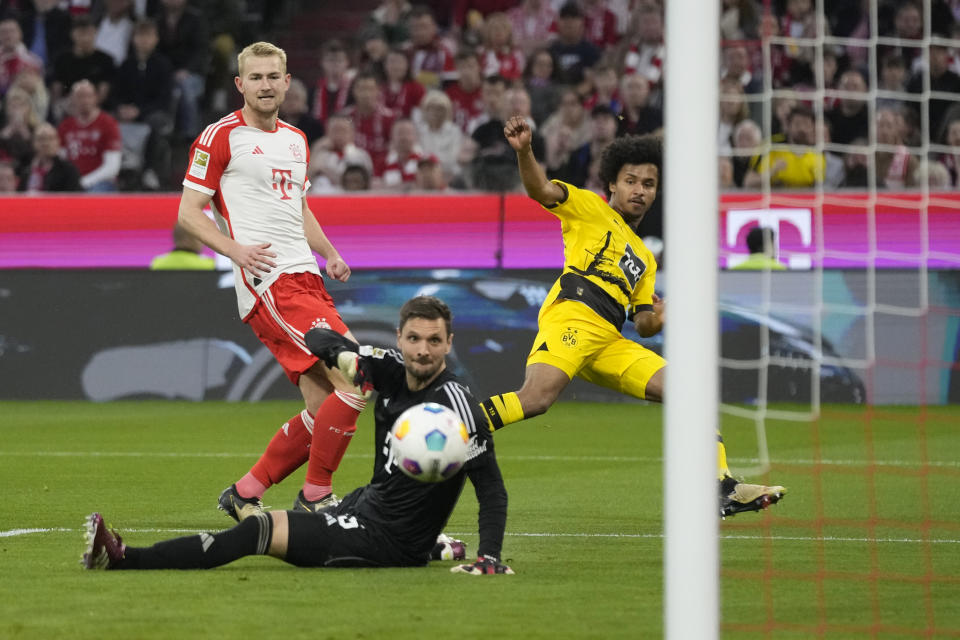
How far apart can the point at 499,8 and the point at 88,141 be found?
16.6 feet

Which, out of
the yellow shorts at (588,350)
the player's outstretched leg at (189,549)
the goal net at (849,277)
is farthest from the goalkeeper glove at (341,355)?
the goal net at (849,277)

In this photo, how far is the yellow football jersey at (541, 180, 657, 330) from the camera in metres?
7.05

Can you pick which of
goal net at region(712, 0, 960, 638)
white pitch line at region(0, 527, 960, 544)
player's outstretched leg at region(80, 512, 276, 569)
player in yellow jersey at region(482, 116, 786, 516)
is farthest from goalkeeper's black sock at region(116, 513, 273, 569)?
goal net at region(712, 0, 960, 638)

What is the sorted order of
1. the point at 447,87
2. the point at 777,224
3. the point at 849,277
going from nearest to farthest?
1. the point at 777,224
2. the point at 849,277
3. the point at 447,87

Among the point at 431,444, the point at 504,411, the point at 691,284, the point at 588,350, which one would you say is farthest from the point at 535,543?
the point at 691,284

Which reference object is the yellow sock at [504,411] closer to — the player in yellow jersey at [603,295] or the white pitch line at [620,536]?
the player in yellow jersey at [603,295]

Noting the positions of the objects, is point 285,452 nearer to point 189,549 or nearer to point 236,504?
point 236,504

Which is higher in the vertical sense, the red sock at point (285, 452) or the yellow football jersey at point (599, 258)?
the yellow football jersey at point (599, 258)

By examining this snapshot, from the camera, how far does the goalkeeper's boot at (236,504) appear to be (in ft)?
21.6

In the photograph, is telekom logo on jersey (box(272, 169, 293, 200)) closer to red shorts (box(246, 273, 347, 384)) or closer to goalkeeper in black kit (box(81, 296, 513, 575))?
red shorts (box(246, 273, 347, 384))

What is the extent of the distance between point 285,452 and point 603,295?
165 centimetres

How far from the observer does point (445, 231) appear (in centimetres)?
1339

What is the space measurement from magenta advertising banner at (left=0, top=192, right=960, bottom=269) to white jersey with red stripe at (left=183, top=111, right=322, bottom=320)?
6.36 m

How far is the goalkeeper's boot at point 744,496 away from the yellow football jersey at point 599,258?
1.04m
